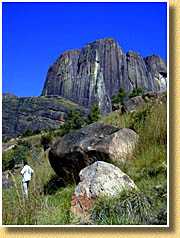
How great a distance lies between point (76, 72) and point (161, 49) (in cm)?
63

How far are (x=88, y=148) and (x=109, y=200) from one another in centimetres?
47

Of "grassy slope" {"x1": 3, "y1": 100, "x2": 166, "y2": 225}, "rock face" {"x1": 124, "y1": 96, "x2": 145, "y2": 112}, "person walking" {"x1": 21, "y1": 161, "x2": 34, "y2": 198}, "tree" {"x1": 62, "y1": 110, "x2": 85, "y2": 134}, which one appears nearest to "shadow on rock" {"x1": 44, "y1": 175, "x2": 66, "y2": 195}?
"grassy slope" {"x1": 3, "y1": 100, "x2": 166, "y2": 225}

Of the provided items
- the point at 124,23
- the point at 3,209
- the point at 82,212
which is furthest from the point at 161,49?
the point at 3,209

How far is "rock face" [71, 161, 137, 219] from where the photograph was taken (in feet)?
15.4

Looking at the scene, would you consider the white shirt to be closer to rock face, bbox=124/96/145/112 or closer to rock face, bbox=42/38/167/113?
rock face, bbox=42/38/167/113

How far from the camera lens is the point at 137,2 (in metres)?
4.73

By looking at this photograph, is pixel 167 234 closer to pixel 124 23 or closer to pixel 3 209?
pixel 3 209

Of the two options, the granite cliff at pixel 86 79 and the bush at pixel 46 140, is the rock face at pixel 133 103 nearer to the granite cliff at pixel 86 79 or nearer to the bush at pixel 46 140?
the granite cliff at pixel 86 79

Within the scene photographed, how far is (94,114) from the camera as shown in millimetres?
4977

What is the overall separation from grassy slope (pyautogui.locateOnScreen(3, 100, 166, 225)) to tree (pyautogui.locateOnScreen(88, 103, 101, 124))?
9cm

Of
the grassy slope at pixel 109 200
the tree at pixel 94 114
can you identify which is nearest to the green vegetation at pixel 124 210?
the grassy slope at pixel 109 200

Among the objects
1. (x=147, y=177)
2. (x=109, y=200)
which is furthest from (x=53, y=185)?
(x=147, y=177)

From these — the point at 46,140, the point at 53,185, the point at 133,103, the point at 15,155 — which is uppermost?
the point at 133,103

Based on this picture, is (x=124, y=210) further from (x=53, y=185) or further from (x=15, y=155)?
(x=15, y=155)
